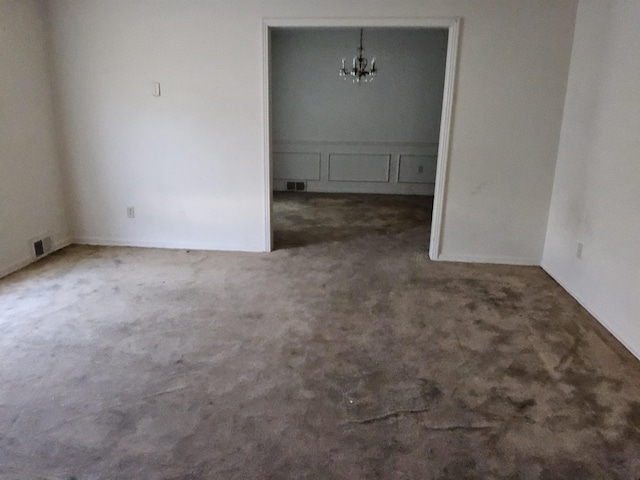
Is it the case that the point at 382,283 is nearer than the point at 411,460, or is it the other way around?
the point at 411,460

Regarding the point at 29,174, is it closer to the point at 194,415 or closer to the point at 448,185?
the point at 194,415

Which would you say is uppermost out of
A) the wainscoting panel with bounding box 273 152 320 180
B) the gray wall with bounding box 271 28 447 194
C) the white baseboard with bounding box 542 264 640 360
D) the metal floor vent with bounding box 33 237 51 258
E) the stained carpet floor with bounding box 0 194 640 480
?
the gray wall with bounding box 271 28 447 194

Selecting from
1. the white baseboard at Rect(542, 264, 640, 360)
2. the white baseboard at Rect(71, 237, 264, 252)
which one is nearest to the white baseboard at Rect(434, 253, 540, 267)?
the white baseboard at Rect(542, 264, 640, 360)

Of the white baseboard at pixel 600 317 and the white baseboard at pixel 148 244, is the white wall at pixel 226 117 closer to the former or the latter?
the white baseboard at pixel 148 244

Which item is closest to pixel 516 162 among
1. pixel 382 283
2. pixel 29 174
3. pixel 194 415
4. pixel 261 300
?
pixel 382 283

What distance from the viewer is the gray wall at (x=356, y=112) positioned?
7.34 m

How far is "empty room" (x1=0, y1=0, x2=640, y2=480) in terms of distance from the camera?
210 cm

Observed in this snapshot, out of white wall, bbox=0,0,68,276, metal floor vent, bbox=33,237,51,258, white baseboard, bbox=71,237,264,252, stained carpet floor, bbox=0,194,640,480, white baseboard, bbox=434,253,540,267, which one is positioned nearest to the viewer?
stained carpet floor, bbox=0,194,640,480

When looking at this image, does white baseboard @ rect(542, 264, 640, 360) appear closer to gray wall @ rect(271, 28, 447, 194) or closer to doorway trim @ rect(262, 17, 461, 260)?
doorway trim @ rect(262, 17, 461, 260)

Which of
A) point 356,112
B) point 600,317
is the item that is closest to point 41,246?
point 600,317

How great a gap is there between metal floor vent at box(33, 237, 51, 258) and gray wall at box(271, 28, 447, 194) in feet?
13.2

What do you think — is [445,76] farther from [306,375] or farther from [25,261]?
[25,261]

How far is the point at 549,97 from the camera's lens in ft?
13.4

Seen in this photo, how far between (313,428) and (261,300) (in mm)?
1515
